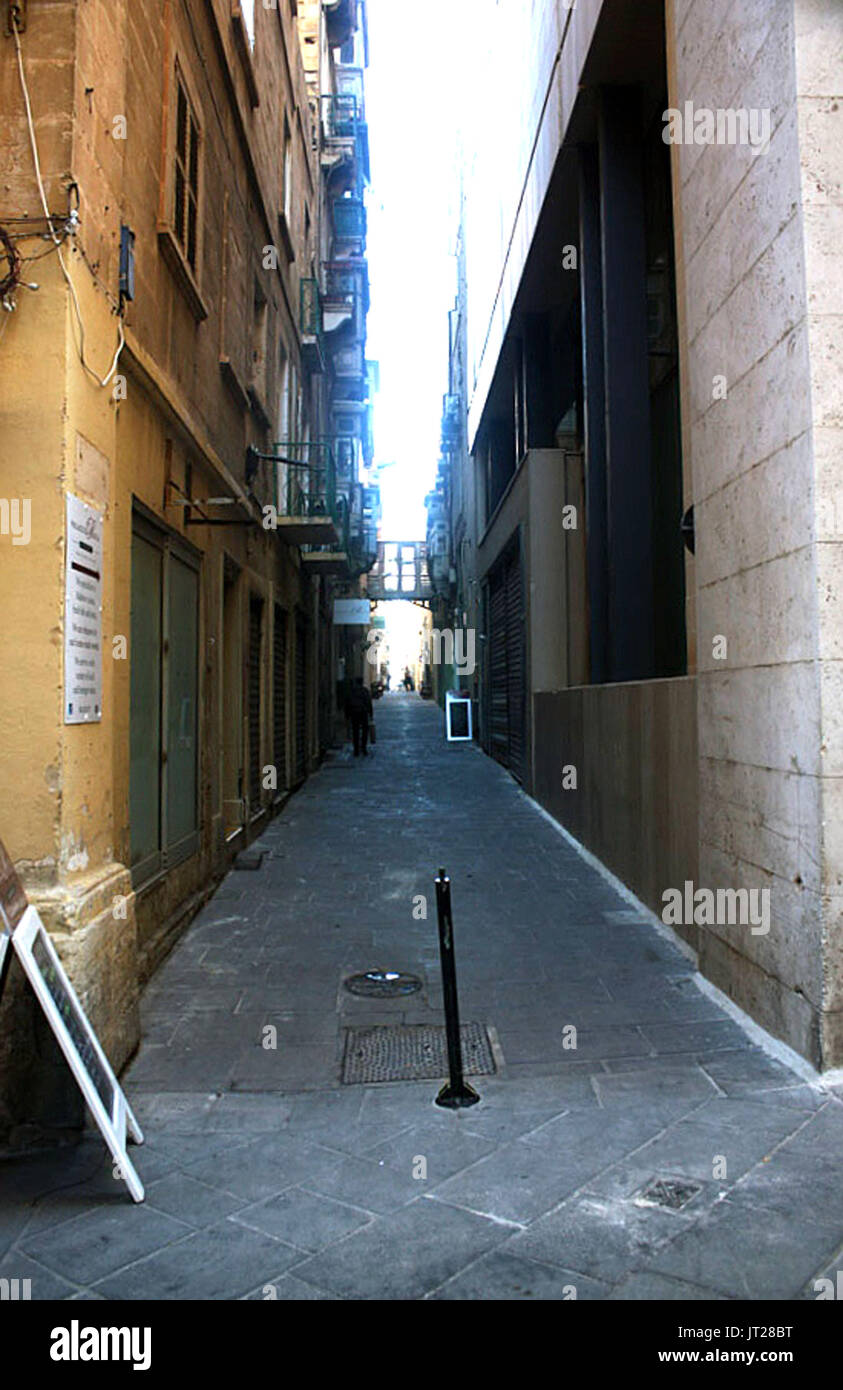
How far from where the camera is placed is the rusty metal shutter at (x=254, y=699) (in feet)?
35.0

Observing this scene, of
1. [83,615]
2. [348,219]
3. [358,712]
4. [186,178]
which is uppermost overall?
[348,219]

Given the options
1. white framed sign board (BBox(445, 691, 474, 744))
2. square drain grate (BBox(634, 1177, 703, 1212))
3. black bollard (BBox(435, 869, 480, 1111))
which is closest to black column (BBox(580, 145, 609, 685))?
black bollard (BBox(435, 869, 480, 1111))

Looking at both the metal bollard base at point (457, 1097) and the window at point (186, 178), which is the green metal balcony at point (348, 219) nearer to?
the window at point (186, 178)

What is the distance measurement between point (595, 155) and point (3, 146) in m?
8.44

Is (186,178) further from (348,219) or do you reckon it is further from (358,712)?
(348,219)

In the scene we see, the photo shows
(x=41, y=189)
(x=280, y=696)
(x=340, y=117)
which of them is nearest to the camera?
(x=41, y=189)

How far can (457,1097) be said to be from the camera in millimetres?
4051

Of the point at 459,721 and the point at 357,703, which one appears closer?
the point at 357,703

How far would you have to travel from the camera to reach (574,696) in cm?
1061

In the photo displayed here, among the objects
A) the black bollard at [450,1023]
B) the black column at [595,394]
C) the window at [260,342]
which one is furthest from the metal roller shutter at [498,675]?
the black bollard at [450,1023]

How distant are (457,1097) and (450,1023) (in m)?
0.31

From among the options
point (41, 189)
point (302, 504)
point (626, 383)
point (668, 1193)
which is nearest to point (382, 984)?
point (668, 1193)

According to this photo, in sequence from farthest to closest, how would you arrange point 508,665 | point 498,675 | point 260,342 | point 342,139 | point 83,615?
point 342,139, point 498,675, point 508,665, point 260,342, point 83,615
